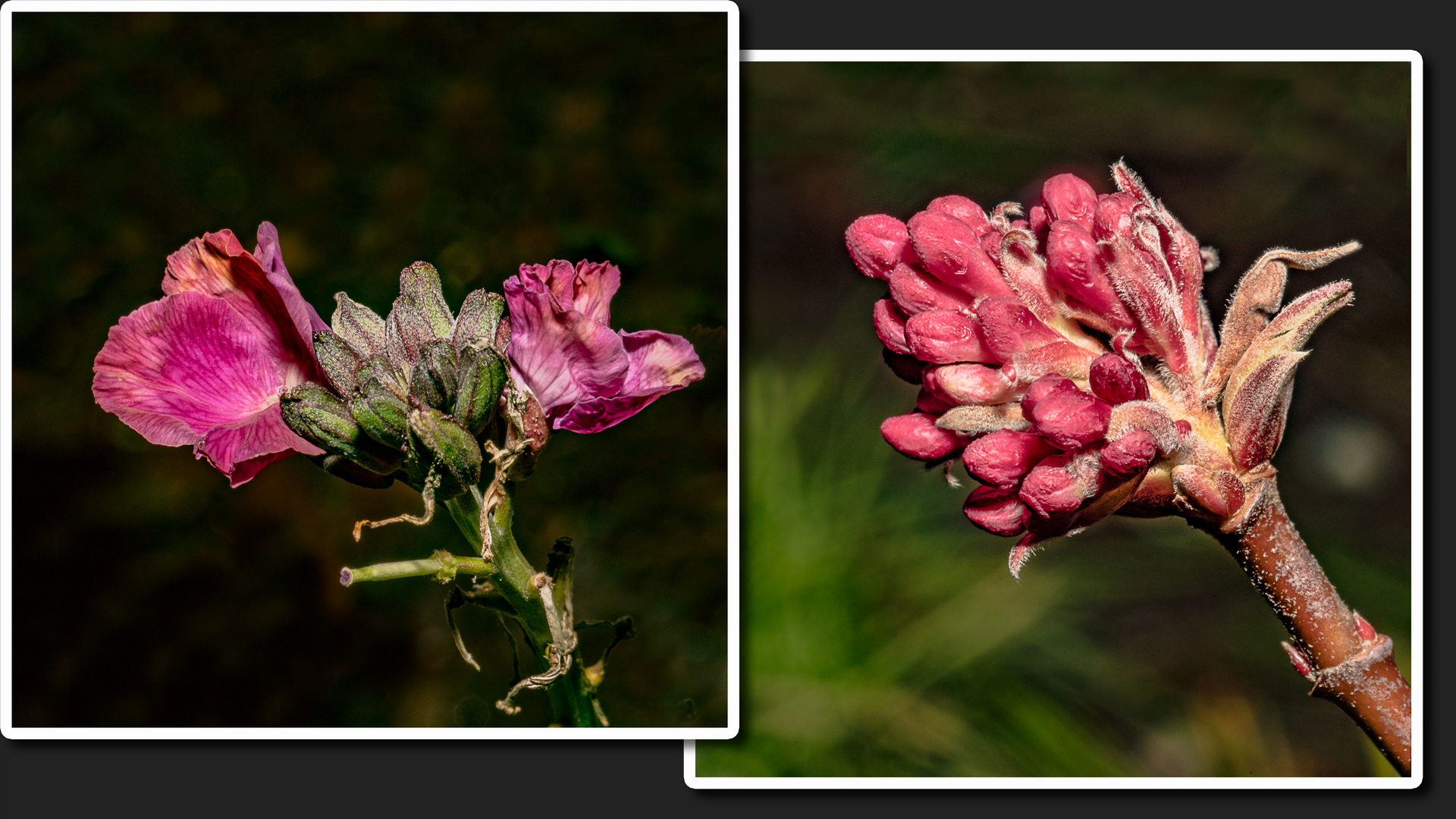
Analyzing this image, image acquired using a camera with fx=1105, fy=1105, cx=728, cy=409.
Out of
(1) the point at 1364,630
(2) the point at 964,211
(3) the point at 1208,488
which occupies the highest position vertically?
(2) the point at 964,211


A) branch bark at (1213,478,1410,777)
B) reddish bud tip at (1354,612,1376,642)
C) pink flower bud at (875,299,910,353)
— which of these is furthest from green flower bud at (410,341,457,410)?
reddish bud tip at (1354,612,1376,642)

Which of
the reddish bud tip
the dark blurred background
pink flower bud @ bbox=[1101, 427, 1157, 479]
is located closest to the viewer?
pink flower bud @ bbox=[1101, 427, 1157, 479]

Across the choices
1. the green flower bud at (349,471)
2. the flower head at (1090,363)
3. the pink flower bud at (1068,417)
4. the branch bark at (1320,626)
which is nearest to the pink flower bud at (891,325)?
the flower head at (1090,363)

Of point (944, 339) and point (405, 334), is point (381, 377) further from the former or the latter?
point (944, 339)

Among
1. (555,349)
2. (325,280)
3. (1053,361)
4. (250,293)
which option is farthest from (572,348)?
(325,280)

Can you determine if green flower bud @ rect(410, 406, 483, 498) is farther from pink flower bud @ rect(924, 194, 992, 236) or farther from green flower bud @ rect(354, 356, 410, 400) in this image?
pink flower bud @ rect(924, 194, 992, 236)

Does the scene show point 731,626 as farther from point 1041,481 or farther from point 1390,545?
point 1390,545

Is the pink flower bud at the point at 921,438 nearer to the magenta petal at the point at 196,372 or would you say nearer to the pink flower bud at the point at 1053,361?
the pink flower bud at the point at 1053,361
